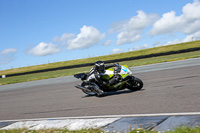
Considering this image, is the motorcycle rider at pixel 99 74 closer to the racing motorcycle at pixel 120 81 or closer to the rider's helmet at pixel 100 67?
the rider's helmet at pixel 100 67

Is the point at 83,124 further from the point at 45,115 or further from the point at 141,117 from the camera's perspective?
the point at 45,115

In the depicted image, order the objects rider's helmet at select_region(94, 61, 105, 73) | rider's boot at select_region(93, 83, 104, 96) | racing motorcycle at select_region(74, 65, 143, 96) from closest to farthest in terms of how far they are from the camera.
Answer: racing motorcycle at select_region(74, 65, 143, 96) < rider's boot at select_region(93, 83, 104, 96) < rider's helmet at select_region(94, 61, 105, 73)

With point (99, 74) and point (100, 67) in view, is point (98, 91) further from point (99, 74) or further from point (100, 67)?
point (100, 67)

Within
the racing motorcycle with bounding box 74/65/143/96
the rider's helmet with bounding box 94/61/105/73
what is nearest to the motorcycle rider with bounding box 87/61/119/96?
the rider's helmet with bounding box 94/61/105/73

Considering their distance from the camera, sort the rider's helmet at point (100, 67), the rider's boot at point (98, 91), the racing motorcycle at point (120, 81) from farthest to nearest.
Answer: the rider's helmet at point (100, 67)
the rider's boot at point (98, 91)
the racing motorcycle at point (120, 81)

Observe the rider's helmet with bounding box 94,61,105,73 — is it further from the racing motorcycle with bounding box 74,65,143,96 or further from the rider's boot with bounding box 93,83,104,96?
the rider's boot with bounding box 93,83,104,96

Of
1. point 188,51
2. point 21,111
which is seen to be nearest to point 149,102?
point 21,111

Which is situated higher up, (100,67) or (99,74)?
(100,67)

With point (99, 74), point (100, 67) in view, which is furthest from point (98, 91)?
point (100, 67)

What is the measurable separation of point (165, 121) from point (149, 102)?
7.32 ft

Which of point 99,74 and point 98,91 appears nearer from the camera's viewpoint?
point 98,91

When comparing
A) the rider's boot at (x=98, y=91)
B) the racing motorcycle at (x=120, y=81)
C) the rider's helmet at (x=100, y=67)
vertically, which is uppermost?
the rider's helmet at (x=100, y=67)

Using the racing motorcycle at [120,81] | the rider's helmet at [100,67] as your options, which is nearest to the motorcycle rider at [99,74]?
the rider's helmet at [100,67]

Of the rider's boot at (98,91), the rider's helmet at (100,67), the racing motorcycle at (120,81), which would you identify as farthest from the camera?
the rider's helmet at (100,67)
